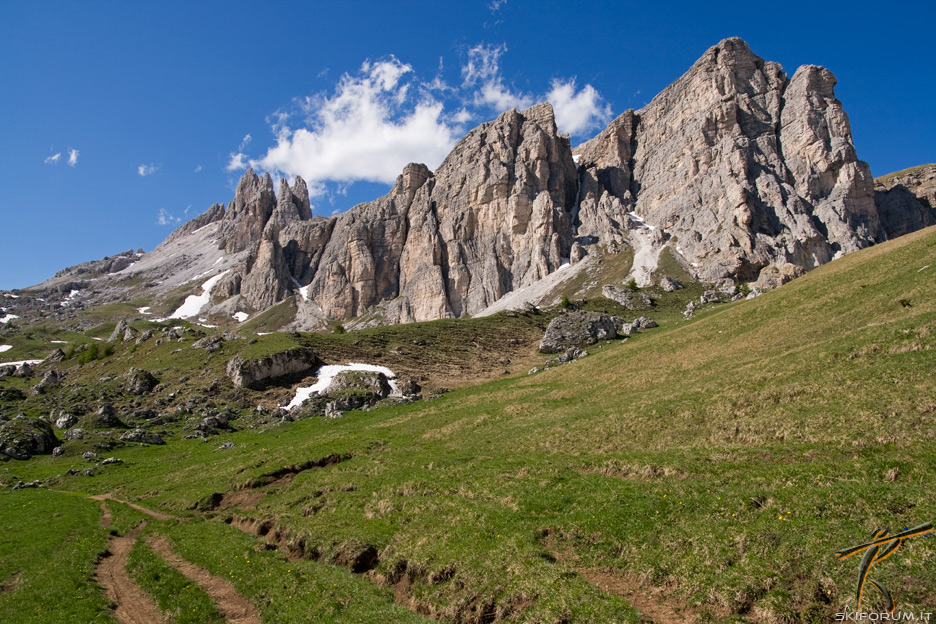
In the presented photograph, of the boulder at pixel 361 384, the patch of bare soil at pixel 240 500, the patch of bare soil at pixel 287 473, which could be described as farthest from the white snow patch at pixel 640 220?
the patch of bare soil at pixel 240 500

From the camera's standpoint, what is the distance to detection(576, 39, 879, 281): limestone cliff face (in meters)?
138

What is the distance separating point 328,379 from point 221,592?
50447mm

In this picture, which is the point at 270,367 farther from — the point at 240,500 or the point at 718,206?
the point at 718,206

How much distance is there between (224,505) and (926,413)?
36.3 metres

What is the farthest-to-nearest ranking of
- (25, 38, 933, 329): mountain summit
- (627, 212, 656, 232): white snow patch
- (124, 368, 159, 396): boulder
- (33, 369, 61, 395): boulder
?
(627, 212, 656, 232): white snow patch
(25, 38, 933, 329): mountain summit
(33, 369, 61, 395): boulder
(124, 368, 159, 396): boulder

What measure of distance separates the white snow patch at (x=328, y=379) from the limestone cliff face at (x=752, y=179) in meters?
101

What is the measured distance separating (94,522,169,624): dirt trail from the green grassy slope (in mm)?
2915

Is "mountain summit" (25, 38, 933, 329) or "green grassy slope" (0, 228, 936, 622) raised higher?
"mountain summit" (25, 38, 933, 329)

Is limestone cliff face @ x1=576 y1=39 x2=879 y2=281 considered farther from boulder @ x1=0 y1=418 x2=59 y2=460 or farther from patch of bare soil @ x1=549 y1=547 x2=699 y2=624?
boulder @ x1=0 y1=418 x2=59 y2=460

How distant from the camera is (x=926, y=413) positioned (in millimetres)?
16484

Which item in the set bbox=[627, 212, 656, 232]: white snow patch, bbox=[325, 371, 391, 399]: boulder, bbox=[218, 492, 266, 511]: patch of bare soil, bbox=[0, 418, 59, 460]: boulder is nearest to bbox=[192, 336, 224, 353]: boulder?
bbox=[325, 371, 391, 399]: boulder

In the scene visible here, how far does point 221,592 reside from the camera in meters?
17.7

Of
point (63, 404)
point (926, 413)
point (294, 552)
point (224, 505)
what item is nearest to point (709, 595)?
point (926, 413)

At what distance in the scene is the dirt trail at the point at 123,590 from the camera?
1641cm
